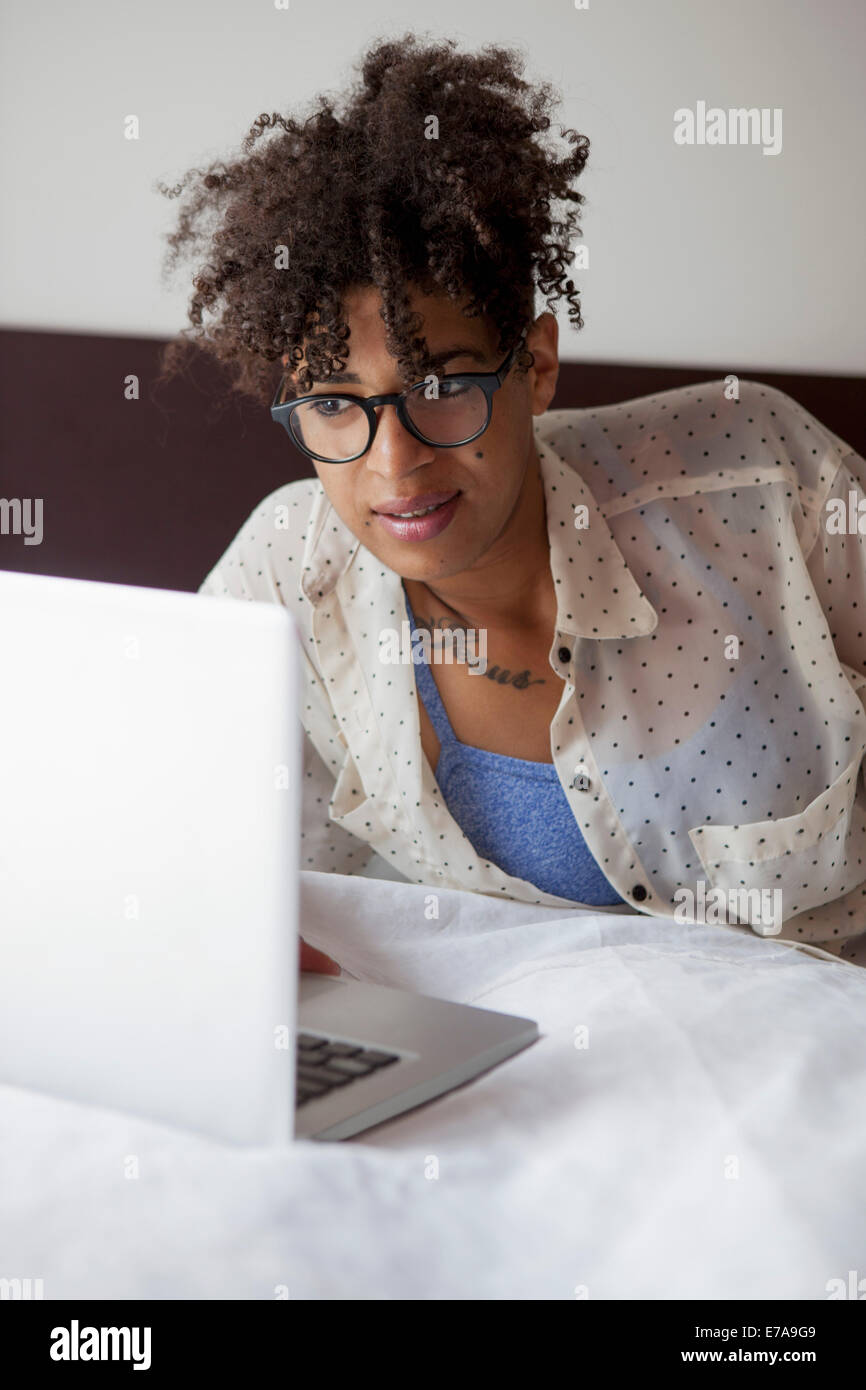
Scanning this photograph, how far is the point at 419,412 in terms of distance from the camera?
3.44ft

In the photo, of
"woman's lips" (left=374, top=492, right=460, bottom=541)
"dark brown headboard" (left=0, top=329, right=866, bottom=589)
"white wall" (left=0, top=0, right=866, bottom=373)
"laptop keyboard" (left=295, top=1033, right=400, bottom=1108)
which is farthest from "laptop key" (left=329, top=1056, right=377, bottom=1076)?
"white wall" (left=0, top=0, right=866, bottom=373)

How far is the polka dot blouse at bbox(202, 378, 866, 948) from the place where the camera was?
1.15 metres

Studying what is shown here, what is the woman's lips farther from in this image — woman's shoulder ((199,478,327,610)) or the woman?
woman's shoulder ((199,478,327,610))

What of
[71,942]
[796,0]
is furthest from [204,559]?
[71,942]

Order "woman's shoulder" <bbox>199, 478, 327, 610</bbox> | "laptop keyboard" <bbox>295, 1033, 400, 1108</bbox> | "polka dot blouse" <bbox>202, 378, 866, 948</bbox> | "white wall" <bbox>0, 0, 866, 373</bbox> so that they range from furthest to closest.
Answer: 1. "white wall" <bbox>0, 0, 866, 373</bbox>
2. "woman's shoulder" <bbox>199, 478, 327, 610</bbox>
3. "polka dot blouse" <bbox>202, 378, 866, 948</bbox>
4. "laptop keyboard" <bbox>295, 1033, 400, 1108</bbox>

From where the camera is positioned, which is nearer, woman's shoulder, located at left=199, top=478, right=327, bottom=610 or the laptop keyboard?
the laptop keyboard

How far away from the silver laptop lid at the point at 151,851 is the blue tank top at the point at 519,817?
2.15ft

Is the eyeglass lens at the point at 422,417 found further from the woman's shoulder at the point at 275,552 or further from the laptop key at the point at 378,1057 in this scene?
the laptop key at the point at 378,1057

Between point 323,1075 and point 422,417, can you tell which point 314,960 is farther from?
point 422,417

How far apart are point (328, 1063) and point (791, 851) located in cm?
65

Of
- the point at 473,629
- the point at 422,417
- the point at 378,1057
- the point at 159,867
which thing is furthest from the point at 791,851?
the point at 159,867

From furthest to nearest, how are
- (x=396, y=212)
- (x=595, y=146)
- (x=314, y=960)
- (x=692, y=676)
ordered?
(x=595, y=146)
(x=692, y=676)
(x=396, y=212)
(x=314, y=960)

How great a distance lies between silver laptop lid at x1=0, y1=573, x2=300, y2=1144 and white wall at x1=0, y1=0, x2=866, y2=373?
4.20ft

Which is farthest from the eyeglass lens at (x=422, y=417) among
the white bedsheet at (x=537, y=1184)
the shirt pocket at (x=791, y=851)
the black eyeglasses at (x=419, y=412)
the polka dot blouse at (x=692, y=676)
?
the white bedsheet at (x=537, y=1184)
